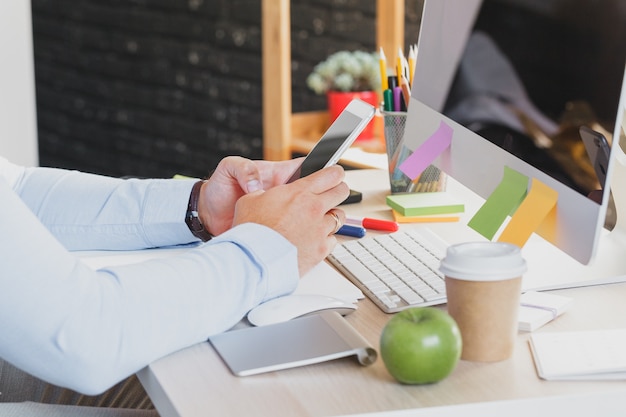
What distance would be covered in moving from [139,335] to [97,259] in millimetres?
382

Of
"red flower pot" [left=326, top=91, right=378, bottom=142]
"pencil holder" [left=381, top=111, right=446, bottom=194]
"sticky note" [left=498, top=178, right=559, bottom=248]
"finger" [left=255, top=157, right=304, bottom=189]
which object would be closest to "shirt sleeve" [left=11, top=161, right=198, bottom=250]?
"finger" [left=255, top=157, right=304, bottom=189]

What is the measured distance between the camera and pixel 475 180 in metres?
1.22

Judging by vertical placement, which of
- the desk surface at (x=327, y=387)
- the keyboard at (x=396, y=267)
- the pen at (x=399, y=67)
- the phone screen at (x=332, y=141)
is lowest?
the desk surface at (x=327, y=387)

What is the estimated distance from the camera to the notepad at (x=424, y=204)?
1.43m

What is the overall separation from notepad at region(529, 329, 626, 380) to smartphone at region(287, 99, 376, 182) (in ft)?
1.15

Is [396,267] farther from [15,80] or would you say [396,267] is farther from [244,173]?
[15,80]

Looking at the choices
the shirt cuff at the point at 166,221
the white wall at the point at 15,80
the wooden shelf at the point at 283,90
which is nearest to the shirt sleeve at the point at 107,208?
the shirt cuff at the point at 166,221

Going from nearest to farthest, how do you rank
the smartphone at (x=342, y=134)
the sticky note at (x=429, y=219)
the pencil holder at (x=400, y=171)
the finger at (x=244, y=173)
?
1. the smartphone at (x=342, y=134)
2. the finger at (x=244, y=173)
3. the sticky note at (x=429, y=219)
4. the pencil holder at (x=400, y=171)

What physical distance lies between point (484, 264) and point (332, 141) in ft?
1.24

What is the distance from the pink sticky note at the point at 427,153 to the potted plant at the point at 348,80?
129cm

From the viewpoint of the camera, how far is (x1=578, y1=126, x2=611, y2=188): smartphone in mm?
916

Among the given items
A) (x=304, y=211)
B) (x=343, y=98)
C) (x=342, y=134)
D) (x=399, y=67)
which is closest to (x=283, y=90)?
(x=343, y=98)

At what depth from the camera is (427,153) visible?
1.33 m

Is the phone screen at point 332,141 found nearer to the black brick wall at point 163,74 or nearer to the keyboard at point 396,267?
the keyboard at point 396,267
